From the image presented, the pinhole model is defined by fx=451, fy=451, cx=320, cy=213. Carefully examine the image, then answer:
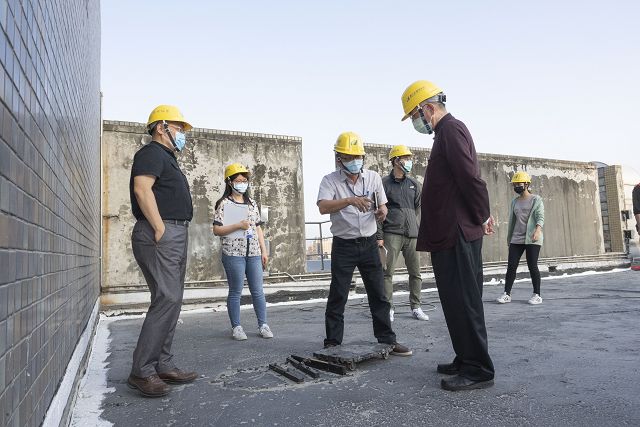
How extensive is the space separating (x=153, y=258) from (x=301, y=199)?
7.10 m

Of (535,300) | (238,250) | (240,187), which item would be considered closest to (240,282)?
(238,250)

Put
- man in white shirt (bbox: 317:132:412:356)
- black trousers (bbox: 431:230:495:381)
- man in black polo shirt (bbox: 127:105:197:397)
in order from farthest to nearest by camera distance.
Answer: man in white shirt (bbox: 317:132:412:356), man in black polo shirt (bbox: 127:105:197:397), black trousers (bbox: 431:230:495:381)

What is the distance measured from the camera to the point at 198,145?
925 cm

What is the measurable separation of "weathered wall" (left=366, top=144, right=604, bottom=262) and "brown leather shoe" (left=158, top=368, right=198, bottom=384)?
9.38 meters

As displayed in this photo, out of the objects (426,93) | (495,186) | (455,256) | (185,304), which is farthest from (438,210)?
(495,186)

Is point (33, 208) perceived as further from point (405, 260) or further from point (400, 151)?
point (405, 260)

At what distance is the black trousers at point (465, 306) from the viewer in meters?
2.82

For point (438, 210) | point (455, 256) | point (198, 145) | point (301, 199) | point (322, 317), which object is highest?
point (198, 145)

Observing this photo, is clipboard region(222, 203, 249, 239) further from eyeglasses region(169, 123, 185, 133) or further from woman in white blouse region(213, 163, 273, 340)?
eyeglasses region(169, 123, 185, 133)

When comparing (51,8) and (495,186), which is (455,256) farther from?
(495,186)

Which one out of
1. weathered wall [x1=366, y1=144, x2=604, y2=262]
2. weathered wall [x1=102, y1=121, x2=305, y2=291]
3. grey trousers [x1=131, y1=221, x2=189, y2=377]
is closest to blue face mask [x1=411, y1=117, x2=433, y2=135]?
grey trousers [x1=131, y1=221, x2=189, y2=377]

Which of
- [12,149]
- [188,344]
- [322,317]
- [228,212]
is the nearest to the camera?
[12,149]

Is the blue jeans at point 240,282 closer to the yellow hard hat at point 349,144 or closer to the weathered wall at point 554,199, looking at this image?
the yellow hard hat at point 349,144

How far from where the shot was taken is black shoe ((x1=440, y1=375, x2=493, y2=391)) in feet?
8.91
